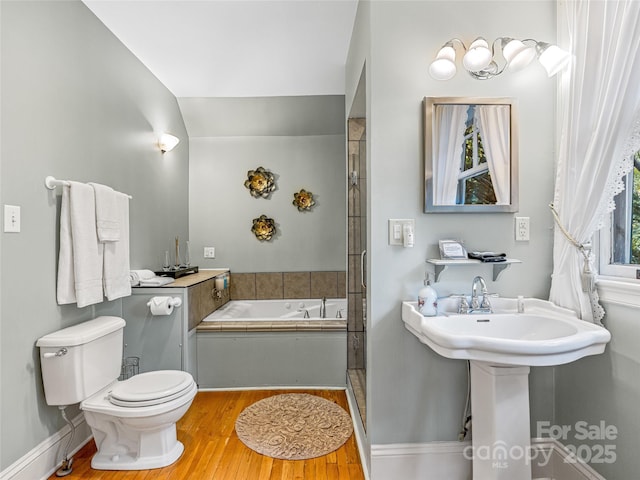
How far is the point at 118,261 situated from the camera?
2244 millimetres

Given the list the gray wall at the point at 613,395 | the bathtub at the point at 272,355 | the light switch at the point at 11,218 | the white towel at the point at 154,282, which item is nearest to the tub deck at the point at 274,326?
the bathtub at the point at 272,355

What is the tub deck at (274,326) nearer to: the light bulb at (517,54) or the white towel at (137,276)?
the white towel at (137,276)

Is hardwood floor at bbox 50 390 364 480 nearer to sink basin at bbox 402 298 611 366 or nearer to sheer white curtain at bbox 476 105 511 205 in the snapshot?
sink basin at bbox 402 298 611 366

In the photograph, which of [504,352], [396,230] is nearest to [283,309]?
[396,230]

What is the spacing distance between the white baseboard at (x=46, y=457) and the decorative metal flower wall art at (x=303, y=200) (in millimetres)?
2540

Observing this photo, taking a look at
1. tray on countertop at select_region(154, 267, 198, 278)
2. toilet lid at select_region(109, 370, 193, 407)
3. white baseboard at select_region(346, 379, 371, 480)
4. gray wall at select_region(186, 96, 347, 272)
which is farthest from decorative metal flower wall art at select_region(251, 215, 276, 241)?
toilet lid at select_region(109, 370, 193, 407)

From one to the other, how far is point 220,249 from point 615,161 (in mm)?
3375

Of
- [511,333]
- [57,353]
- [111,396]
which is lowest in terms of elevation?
[111,396]

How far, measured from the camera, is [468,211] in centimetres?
173

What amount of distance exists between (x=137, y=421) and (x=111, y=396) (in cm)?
20

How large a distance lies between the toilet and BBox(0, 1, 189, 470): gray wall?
11cm

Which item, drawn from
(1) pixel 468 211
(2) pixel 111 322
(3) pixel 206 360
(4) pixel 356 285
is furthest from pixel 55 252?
(1) pixel 468 211

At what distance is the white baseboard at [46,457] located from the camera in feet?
5.38

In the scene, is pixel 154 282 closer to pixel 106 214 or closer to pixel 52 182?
pixel 106 214
